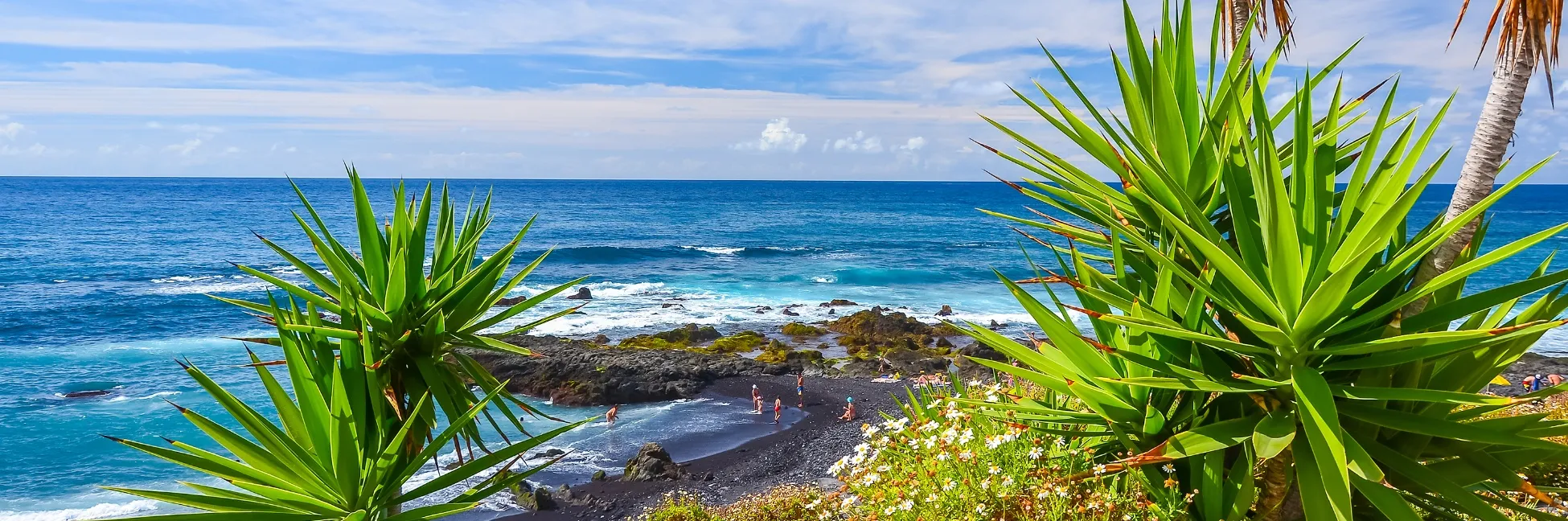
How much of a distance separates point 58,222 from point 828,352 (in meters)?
72.0

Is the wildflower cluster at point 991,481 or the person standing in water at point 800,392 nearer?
the wildflower cluster at point 991,481

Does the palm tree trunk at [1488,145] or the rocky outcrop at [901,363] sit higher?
the palm tree trunk at [1488,145]

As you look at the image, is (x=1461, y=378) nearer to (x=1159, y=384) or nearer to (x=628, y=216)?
(x=1159, y=384)

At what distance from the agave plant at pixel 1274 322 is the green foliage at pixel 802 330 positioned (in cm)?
2520

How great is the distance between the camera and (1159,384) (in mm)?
3191

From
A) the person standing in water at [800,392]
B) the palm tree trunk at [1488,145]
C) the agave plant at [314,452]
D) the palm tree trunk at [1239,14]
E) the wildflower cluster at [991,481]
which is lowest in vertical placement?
the person standing in water at [800,392]

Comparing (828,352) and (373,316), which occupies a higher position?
(373,316)

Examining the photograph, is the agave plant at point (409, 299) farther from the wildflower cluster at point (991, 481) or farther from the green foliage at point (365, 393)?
the wildflower cluster at point (991, 481)

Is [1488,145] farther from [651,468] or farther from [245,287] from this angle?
[245,287]

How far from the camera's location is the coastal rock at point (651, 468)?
1529cm

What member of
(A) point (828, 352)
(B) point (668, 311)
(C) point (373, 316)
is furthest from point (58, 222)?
(C) point (373, 316)

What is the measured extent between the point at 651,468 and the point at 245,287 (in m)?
30.9

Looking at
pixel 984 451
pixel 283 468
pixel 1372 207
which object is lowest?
pixel 984 451

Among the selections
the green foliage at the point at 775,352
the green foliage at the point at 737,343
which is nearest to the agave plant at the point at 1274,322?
the green foliage at the point at 775,352
